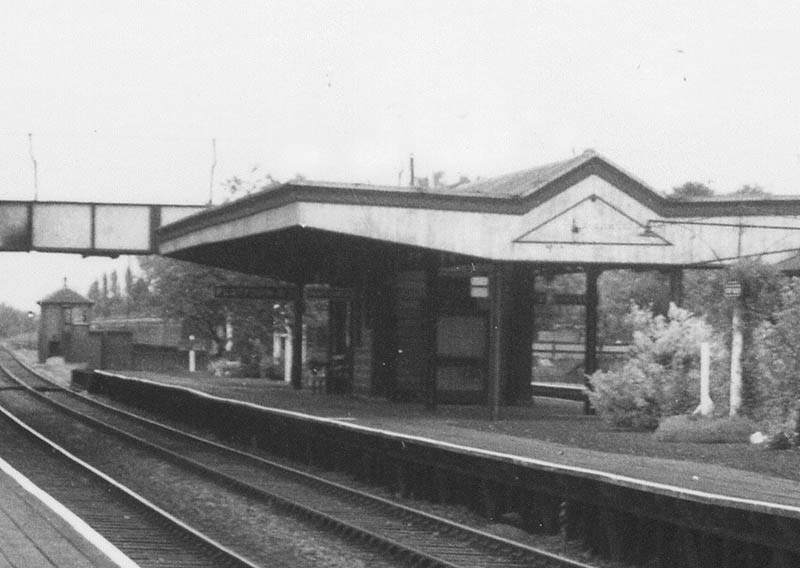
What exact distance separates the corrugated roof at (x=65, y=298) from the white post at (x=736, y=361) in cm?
6835

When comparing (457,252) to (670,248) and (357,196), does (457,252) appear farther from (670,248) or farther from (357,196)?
(670,248)

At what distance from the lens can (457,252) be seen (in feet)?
80.1

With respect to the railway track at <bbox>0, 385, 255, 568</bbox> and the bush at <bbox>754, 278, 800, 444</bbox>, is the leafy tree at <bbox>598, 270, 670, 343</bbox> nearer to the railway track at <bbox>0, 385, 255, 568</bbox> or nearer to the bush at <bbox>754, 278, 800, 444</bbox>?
the bush at <bbox>754, 278, 800, 444</bbox>

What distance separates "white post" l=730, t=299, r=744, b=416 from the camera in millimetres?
21344

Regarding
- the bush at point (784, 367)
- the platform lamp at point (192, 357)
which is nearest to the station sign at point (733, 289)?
the bush at point (784, 367)

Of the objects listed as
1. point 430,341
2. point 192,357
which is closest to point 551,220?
point 430,341

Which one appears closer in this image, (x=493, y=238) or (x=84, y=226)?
(x=493, y=238)

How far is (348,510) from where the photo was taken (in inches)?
655

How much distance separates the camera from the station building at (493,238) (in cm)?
2431

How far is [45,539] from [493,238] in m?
14.2

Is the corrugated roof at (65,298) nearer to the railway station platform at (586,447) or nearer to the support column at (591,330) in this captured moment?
the railway station platform at (586,447)

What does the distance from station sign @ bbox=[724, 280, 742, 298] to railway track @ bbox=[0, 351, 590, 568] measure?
22.4 feet

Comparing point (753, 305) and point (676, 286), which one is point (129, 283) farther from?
point (753, 305)

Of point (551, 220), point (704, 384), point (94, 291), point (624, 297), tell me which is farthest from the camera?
point (94, 291)
